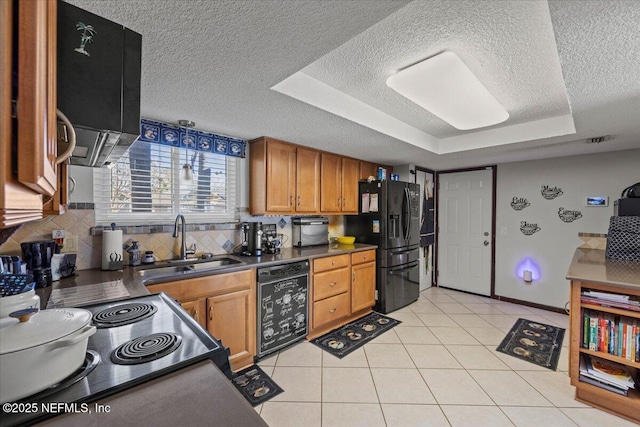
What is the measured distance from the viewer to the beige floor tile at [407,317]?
3266 millimetres

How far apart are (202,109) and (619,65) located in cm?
251

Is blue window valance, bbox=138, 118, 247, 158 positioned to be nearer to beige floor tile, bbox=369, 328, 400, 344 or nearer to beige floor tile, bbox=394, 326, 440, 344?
beige floor tile, bbox=369, 328, 400, 344

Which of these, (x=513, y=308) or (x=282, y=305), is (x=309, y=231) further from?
(x=513, y=308)

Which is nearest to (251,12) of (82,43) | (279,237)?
(82,43)

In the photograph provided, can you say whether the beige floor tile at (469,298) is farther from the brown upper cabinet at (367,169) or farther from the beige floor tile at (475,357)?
the brown upper cabinet at (367,169)

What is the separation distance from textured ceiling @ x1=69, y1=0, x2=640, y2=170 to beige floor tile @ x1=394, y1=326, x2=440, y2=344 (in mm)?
2157

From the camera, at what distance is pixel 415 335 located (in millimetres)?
2951

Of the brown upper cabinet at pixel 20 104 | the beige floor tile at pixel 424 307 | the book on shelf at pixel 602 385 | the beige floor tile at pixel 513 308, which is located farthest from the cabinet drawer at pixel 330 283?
the brown upper cabinet at pixel 20 104

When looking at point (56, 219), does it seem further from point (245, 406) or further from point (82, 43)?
point (245, 406)

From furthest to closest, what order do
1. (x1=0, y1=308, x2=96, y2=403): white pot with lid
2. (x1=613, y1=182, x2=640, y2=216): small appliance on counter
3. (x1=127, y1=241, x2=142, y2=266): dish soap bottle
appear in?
(x1=613, y1=182, x2=640, y2=216): small appliance on counter, (x1=127, y1=241, x2=142, y2=266): dish soap bottle, (x1=0, y1=308, x2=96, y2=403): white pot with lid

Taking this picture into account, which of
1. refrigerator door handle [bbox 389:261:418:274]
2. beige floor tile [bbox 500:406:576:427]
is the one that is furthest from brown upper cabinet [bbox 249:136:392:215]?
beige floor tile [bbox 500:406:576:427]

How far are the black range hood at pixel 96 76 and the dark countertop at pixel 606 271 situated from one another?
275cm

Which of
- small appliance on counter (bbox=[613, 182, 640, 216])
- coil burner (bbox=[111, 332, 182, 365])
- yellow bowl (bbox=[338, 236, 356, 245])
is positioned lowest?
coil burner (bbox=[111, 332, 182, 365])

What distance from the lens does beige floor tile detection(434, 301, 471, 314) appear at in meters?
3.68
